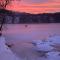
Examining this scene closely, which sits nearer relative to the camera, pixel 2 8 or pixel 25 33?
pixel 2 8

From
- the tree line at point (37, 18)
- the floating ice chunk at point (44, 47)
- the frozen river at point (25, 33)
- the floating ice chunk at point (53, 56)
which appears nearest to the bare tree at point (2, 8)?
the frozen river at point (25, 33)

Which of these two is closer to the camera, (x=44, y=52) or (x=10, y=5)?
(x=44, y=52)

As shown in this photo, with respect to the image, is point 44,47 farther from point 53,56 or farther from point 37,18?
point 37,18

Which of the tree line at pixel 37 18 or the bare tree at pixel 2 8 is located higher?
the bare tree at pixel 2 8

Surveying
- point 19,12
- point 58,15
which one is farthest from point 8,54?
point 58,15

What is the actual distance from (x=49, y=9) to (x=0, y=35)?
20.0 feet

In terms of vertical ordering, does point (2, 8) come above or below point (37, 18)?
above

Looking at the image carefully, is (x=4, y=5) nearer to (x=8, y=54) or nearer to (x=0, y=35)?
(x=0, y=35)

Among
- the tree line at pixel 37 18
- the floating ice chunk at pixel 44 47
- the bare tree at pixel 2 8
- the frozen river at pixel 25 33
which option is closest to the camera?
the floating ice chunk at pixel 44 47

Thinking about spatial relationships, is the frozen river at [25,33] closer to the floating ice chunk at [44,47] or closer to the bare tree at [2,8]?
the bare tree at [2,8]

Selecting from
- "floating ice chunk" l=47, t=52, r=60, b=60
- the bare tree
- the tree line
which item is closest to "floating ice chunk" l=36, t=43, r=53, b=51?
"floating ice chunk" l=47, t=52, r=60, b=60

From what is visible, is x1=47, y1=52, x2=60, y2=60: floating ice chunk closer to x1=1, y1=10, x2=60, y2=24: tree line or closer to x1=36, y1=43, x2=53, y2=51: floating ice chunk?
x1=36, y1=43, x2=53, y2=51: floating ice chunk

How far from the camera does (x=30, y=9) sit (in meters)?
15.8

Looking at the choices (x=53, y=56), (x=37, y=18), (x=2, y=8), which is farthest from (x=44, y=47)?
(x=37, y=18)
